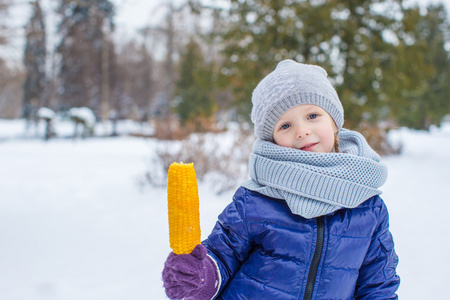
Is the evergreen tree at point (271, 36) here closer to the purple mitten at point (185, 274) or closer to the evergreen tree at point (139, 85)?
the purple mitten at point (185, 274)

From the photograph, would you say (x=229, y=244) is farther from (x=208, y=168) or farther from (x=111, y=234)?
(x=208, y=168)

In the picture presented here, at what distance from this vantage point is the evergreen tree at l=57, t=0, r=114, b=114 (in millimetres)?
16620

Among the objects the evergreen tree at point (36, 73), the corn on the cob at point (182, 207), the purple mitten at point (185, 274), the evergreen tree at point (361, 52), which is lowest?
the purple mitten at point (185, 274)

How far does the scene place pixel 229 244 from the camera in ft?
4.22

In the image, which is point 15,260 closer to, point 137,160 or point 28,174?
point 28,174

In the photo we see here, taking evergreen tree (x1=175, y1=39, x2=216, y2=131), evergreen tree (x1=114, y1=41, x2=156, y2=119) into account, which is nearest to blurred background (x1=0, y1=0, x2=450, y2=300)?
evergreen tree (x1=175, y1=39, x2=216, y2=131)

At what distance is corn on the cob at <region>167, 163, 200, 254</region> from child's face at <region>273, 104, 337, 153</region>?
51 centimetres

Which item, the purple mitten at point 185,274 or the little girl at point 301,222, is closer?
the purple mitten at point 185,274

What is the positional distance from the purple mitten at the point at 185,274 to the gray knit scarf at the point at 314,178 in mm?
368

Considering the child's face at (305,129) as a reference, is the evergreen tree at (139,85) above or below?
above

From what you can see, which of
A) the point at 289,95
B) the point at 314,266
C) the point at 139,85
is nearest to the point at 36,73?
the point at 139,85

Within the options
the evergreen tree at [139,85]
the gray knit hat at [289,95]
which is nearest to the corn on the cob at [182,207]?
the gray knit hat at [289,95]

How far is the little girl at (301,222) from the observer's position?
1226 millimetres

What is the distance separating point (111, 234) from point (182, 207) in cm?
289
